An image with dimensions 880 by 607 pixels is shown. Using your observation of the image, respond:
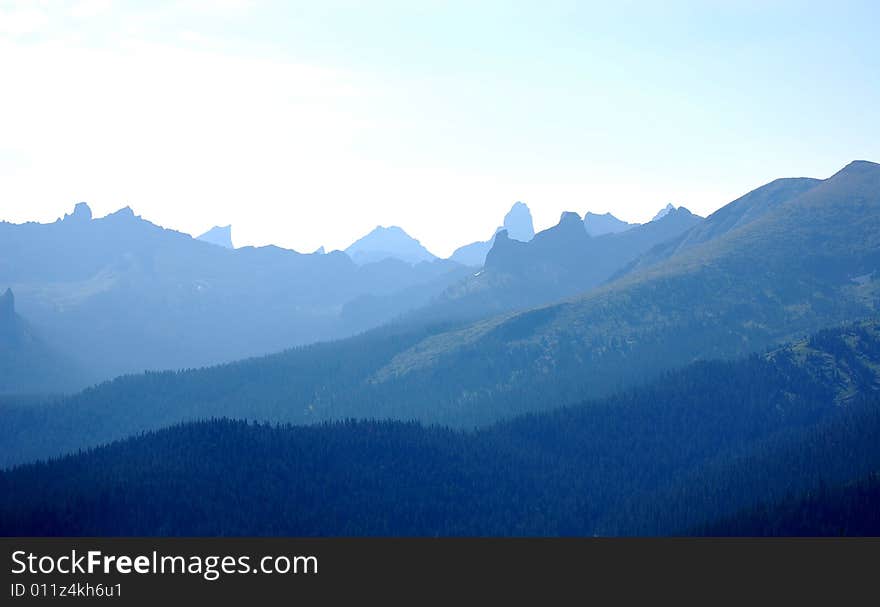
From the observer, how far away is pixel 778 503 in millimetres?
193375

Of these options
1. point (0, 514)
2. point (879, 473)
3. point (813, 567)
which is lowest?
point (813, 567)

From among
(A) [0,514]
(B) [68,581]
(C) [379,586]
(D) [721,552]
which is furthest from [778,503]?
(A) [0,514]

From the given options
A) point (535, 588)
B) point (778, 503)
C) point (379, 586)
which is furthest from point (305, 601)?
point (778, 503)

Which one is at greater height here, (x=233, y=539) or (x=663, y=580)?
(x=233, y=539)

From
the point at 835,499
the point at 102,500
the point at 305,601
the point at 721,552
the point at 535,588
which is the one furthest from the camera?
the point at 102,500

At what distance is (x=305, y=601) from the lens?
14650 cm

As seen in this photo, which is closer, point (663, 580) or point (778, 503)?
point (663, 580)

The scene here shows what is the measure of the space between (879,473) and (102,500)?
148 meters

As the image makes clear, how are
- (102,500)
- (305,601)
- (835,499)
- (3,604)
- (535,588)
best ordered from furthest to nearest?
(102,500)
(835,499)
(535,588)
(305,601)
(3,604)

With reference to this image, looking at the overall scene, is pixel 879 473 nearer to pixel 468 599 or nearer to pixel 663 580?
pixel 663 580

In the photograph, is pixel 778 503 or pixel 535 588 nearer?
pixel 535 588

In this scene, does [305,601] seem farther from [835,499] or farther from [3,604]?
[835,499]

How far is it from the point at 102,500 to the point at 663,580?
10587 cm

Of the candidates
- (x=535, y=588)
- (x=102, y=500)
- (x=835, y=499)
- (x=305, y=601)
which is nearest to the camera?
(x=305, y=601)
